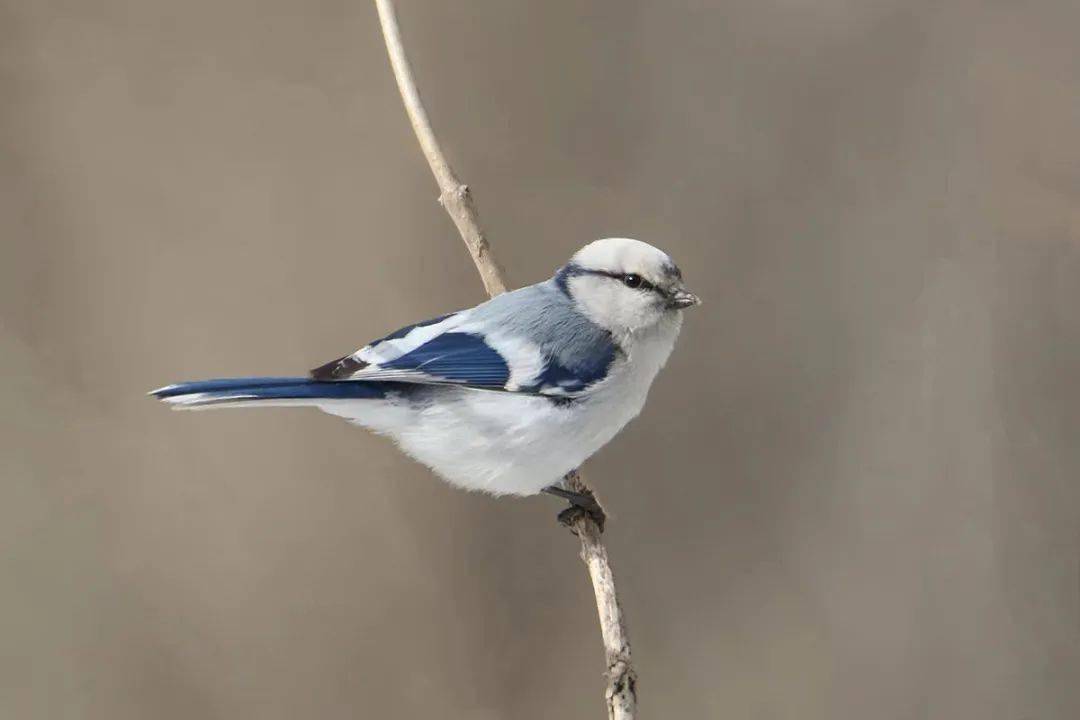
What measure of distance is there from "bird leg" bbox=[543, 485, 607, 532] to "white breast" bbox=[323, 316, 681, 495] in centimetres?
13

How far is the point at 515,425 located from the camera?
179cm

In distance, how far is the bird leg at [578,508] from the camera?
1.93m

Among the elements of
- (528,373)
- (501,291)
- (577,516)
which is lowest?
(577,516)

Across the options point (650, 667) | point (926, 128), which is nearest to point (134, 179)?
point (650, 667)

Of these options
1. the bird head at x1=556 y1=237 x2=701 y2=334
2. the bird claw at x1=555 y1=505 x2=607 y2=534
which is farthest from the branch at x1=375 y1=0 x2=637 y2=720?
the bird head at x1=556 y1=237 x2=701 y2=334

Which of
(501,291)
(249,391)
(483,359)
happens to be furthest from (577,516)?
(249,391)

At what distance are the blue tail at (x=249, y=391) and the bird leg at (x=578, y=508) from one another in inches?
16.4

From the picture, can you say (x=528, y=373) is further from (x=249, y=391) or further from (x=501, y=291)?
(x=249, y=391)

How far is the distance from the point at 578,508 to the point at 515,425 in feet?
0.77

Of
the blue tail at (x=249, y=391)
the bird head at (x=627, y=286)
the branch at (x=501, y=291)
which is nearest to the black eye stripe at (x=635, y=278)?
the bird head at (x=627, y=286)

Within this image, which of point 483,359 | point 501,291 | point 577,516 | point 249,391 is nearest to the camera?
point 249,391

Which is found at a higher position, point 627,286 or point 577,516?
point 627,286

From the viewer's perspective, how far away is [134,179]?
8.77ft

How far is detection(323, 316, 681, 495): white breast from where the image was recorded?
1.77 meters
